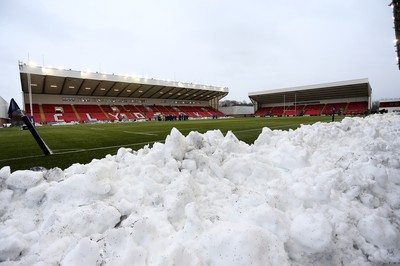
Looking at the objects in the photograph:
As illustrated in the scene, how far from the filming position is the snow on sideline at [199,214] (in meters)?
1.30

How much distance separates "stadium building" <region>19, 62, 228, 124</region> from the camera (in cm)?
3033

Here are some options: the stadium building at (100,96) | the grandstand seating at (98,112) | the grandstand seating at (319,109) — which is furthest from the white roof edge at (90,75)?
the grandstand seating at (319,109)

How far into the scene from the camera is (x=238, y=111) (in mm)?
57125

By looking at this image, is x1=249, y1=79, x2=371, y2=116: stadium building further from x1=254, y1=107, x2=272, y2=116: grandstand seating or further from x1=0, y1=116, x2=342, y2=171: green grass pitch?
x1=0, y1=116, x2=342, y2=171: green grass pitch

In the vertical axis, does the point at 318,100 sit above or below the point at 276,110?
above

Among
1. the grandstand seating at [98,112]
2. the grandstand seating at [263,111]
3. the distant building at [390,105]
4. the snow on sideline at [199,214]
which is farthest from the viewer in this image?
the grandstand seating at [263,111]

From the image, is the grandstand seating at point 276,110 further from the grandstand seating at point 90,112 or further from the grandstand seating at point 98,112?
the grandstand seating at point 90,112

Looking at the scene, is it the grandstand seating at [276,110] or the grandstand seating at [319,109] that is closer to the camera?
the grandstand seating at [319,109]

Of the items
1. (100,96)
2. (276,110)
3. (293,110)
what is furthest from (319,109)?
(100,96)

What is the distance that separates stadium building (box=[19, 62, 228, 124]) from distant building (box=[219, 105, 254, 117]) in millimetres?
8297

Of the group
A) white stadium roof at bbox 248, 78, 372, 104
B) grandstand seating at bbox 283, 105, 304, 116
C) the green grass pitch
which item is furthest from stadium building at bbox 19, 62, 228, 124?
the green grass pitch

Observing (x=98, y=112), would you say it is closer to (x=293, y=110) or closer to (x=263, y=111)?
(x=263, y=111)

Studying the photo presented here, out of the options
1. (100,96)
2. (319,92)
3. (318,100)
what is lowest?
(318,100)

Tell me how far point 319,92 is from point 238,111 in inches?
751
